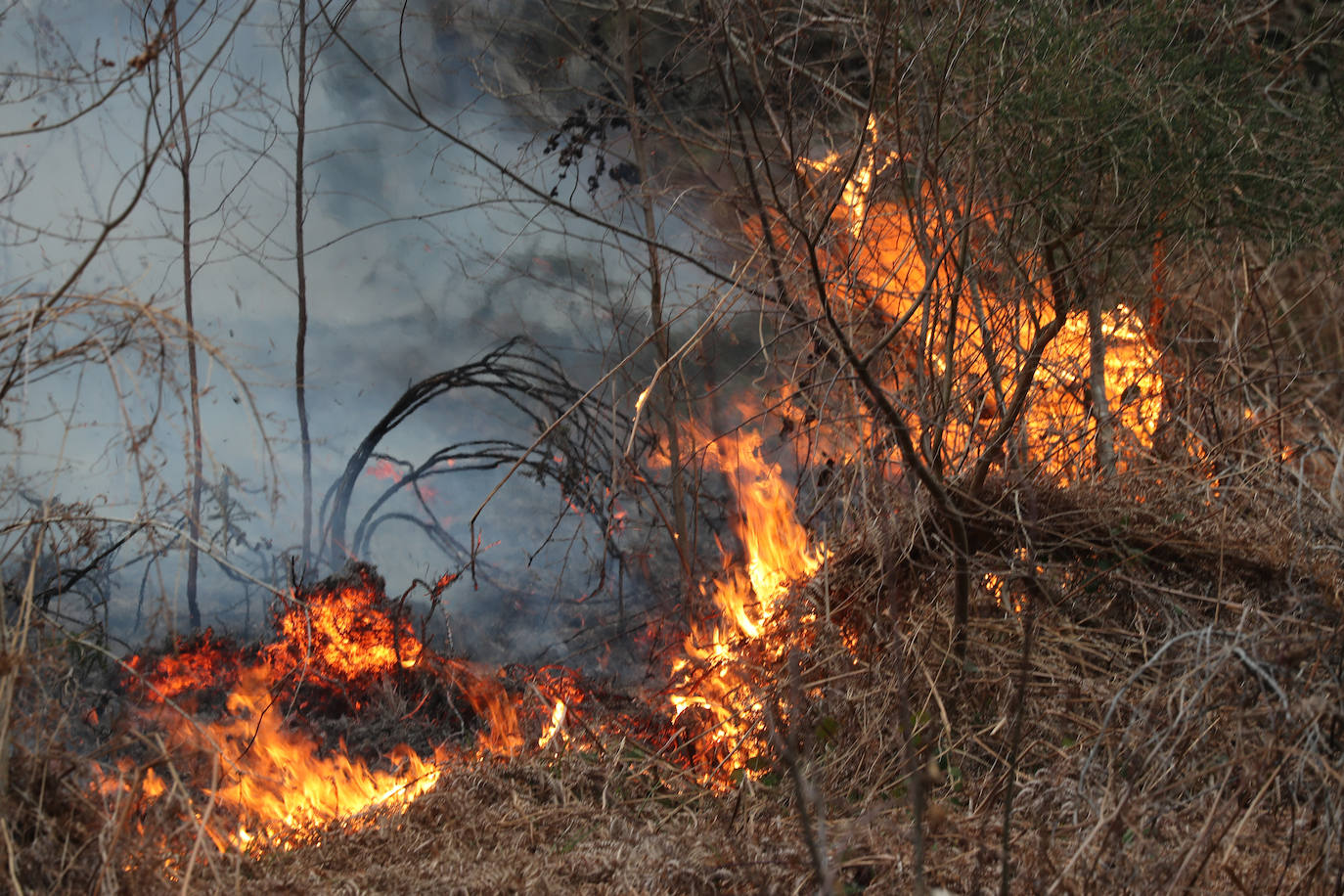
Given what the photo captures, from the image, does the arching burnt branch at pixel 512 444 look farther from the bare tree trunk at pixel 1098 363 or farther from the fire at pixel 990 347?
the bare tree trunk at pixel 1098 363

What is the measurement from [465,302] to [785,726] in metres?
2.43

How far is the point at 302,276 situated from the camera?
3.81 metres

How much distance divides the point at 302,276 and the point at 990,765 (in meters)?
3.09

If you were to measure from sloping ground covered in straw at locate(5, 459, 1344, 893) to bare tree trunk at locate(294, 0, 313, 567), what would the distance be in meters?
1.87

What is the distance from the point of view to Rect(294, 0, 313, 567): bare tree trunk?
3.76 meters

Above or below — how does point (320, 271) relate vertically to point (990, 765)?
above

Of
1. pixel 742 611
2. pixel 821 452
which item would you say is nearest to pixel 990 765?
pixel 742 611

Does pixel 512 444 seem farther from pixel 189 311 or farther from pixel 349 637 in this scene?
pixel 189 311

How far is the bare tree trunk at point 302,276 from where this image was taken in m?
3.76

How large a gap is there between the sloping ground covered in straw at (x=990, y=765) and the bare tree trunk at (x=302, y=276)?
1.87m

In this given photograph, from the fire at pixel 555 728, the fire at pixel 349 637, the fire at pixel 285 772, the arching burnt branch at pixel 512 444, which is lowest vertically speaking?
the fire at pixel 555 728

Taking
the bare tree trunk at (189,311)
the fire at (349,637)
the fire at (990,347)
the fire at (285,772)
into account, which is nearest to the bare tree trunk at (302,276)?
the fire at (349,637)

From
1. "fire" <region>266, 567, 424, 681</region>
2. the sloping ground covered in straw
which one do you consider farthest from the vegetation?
"fire" <region>266, 567, 424, 681</region>

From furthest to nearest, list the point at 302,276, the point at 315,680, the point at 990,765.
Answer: the point at 302,276, the point at 315,680, the point at 990,765
